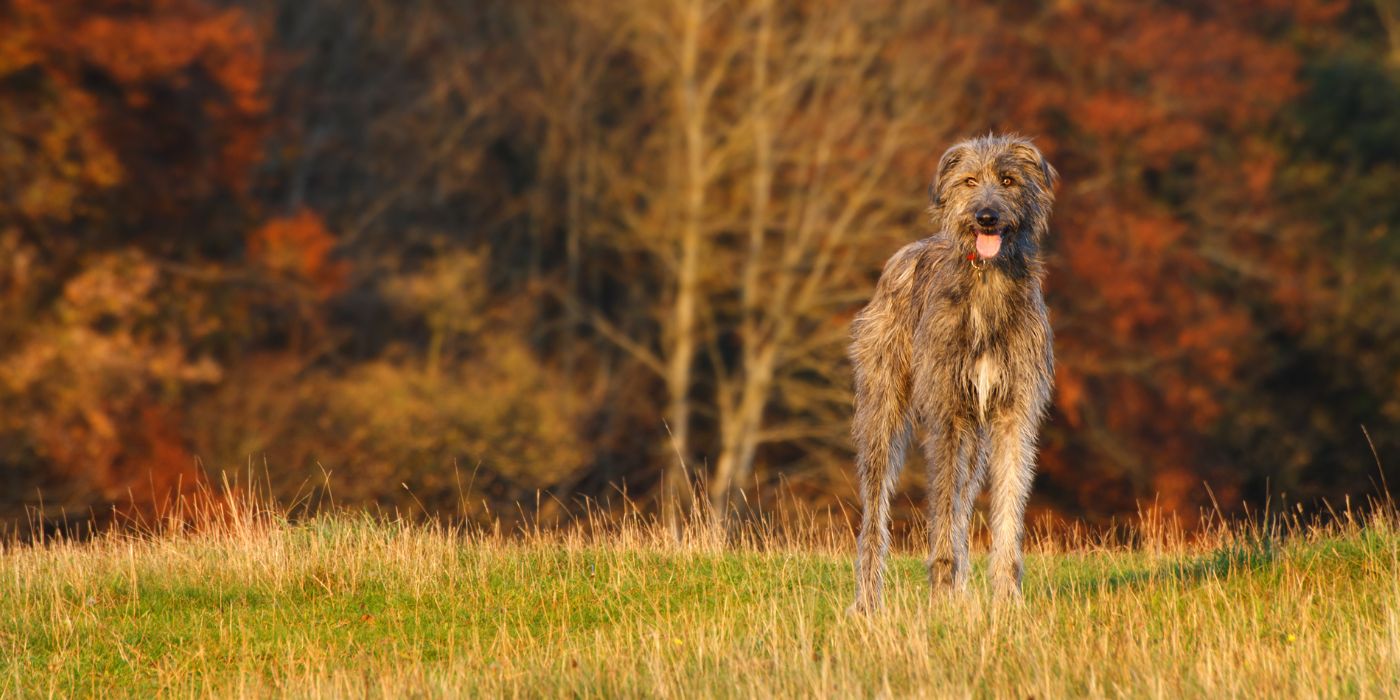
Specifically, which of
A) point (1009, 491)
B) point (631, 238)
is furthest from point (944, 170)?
point (631, 238)

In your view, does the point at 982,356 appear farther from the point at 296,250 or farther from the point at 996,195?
the point at 296,250

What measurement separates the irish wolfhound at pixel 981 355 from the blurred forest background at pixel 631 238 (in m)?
11.7

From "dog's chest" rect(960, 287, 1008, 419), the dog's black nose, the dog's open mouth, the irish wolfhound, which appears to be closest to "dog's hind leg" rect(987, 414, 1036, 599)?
the irish wolfhound

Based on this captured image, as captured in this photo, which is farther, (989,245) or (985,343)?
(985,343)

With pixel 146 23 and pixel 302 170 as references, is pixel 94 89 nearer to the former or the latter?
pixel 146 23

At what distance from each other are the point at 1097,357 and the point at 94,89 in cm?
1424

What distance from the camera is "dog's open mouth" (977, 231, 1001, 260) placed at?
27.6ft

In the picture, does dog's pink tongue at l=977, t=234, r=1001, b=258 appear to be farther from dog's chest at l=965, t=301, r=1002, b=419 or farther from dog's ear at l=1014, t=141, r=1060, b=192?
dog's ear at l=1014, t=141, r=1060, b=192

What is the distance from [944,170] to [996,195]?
41cm

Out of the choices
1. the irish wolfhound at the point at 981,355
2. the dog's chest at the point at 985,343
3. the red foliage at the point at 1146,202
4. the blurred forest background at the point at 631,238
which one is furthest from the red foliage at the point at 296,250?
the dog's chest at the point at 985,343

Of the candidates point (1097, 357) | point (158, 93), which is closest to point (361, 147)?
point (158, 93)

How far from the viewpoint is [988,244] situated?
841cm

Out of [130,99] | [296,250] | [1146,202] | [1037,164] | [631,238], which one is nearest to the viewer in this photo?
[1037,164]

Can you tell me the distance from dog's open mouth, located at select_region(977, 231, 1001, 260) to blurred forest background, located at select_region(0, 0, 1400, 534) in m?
12.3
